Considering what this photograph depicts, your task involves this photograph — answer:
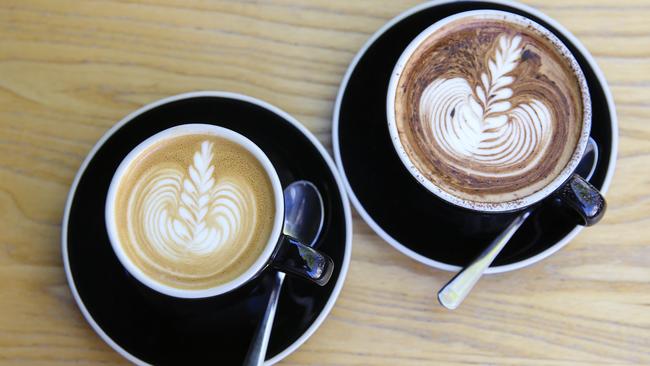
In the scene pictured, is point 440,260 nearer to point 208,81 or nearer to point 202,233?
point 202,233

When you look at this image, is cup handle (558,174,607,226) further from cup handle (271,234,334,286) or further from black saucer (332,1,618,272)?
cup handle (271,234,334,286)

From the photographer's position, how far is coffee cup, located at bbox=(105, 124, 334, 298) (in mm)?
950

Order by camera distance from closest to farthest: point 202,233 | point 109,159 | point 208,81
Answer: point 202,233, point 109,159, point 208,81

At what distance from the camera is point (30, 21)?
1174 mm

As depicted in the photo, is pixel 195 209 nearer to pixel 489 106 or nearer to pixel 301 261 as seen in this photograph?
pixel 301 261

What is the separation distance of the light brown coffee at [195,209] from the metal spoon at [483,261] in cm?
30

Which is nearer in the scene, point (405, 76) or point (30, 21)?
point (405, 76)

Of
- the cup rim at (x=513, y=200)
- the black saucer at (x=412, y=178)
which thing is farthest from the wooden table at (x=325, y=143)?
the cup rim at (x=513, y=200)

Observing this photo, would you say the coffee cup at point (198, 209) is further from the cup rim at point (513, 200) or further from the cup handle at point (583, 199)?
the cup handle at point (583, 199)

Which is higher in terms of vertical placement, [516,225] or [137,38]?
[137,38]

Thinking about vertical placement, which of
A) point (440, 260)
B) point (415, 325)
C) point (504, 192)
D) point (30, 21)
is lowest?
point (415, 325)

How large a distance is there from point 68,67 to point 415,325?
0.80 metres

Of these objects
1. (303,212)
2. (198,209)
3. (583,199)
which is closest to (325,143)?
(303,212)

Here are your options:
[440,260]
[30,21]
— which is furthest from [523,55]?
[30,21]
